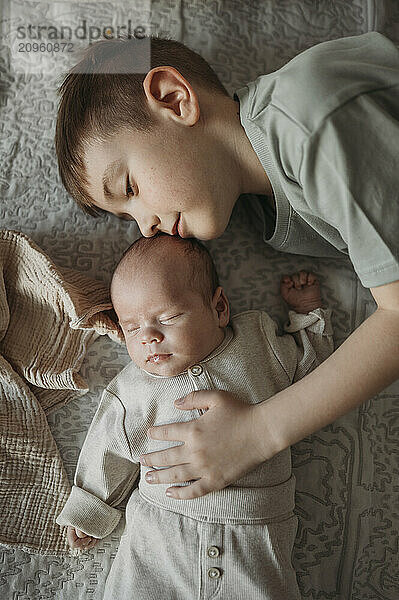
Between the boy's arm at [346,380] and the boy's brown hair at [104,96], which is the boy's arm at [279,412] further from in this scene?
the boy's brown hair at [104,96]

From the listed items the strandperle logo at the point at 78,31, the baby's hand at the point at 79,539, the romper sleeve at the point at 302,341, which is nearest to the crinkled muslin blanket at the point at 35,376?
the baby's hand at the point at 79,539

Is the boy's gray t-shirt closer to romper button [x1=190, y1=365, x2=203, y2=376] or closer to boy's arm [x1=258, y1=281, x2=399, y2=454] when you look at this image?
boy's arm [x1=258, y1=281, x2=399, y2=454]

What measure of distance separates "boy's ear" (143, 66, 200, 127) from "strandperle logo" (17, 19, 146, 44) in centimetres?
31

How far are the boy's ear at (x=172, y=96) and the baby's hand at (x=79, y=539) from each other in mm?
744

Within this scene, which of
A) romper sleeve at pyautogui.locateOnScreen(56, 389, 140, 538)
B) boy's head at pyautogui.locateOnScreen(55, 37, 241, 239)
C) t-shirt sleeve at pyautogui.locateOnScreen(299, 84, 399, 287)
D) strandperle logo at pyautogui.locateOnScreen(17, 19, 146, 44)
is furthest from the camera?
strandperle logo at pyautogui.locateOnScreen(17, 19, 146, 44)

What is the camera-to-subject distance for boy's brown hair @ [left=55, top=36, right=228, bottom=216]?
105 centimetres

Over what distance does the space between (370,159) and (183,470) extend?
58 cm

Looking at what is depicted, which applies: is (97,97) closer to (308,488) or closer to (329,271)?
(329,271)

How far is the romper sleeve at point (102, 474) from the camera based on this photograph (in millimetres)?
1160

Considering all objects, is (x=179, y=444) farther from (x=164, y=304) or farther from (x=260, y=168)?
(x=260, y=168)

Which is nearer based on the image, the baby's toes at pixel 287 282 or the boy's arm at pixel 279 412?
the boy's arm at pixel 279 412

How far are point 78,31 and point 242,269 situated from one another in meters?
0.58

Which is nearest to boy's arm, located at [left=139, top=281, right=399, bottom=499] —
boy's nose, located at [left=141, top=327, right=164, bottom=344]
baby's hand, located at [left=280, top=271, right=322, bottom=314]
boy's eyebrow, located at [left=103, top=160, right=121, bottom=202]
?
boy's nose, located at [left=141, top=327, right=164, bottom=344]

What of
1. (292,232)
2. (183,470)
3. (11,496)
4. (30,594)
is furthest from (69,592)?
(292,232)
